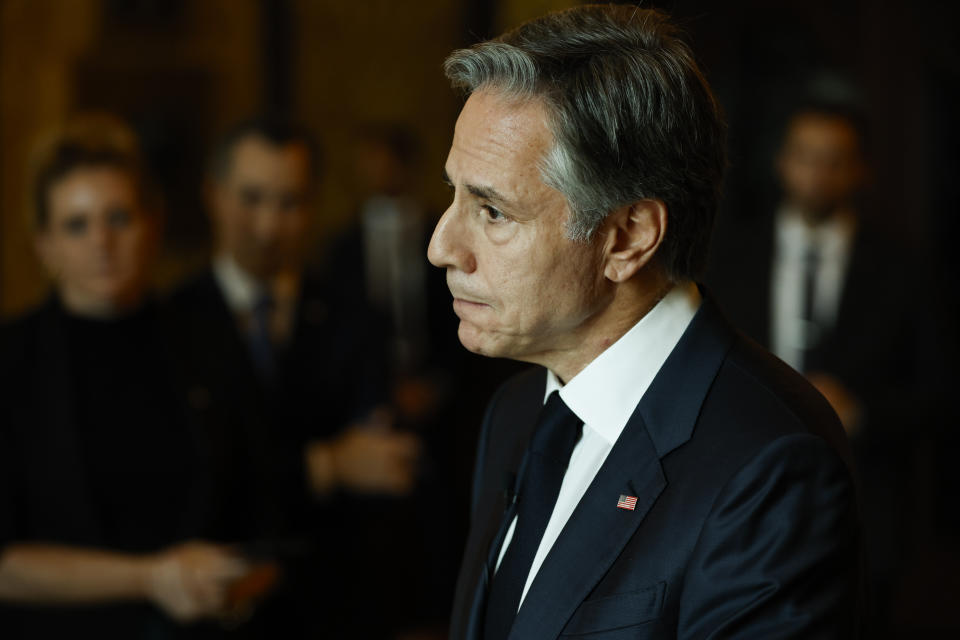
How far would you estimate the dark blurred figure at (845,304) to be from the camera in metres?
3.62

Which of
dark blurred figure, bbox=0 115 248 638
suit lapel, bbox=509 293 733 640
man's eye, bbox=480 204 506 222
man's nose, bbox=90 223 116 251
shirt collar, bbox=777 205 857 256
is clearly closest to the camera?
suit lapel, bbox=509 293 733 640

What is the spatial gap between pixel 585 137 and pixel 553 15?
9.8 inches

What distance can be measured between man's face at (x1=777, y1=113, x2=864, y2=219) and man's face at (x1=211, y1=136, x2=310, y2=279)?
1790 mm

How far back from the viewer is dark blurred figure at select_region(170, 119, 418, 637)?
330cm

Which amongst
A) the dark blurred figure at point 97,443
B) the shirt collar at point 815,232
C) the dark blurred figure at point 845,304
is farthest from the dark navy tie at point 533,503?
the shirt collar at point 815,232

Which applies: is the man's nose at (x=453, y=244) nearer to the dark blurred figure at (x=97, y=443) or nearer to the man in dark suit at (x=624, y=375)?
the man in dark suit at (x=624, y=375)

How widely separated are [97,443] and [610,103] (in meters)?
1.97

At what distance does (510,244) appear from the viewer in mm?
1654

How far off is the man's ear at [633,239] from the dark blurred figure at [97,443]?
1646mm

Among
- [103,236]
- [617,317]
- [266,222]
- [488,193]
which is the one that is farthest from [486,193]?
[266,222]

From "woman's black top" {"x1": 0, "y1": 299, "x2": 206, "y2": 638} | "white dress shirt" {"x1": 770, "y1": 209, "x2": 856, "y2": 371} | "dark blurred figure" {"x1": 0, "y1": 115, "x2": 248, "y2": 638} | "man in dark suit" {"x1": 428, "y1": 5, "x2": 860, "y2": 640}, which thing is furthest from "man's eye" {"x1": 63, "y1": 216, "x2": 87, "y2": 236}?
"white dress shirt" {"x1": 770, "y1": 209, "x2": 856, "y2": 371}

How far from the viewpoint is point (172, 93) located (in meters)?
6.32

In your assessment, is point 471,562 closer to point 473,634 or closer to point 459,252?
point 473,634

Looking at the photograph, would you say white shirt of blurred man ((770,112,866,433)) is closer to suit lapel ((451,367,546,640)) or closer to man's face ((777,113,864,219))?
man's face ((777,113,864,219))
